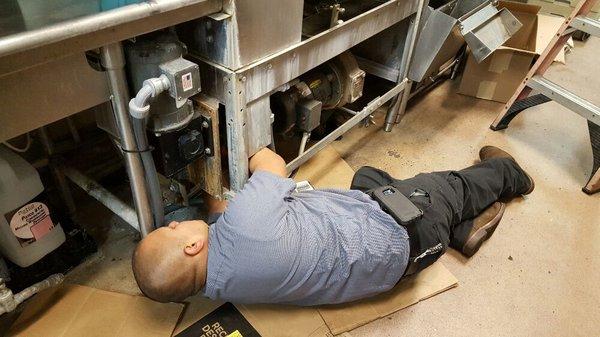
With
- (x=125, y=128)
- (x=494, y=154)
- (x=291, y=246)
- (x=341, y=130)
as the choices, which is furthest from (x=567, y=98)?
(x=125, y=128)

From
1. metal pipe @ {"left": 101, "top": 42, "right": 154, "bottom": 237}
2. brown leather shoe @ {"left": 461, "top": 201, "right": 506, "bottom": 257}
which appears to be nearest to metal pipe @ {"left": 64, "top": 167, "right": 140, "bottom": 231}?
metal pipe @ {"left": 101, "top": 42, "right": 154, "bottom": 237}

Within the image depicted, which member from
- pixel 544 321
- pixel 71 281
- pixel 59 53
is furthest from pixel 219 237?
pixel 544 321

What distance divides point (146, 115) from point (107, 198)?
1.66 feet

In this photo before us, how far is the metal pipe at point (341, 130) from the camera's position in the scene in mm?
1343

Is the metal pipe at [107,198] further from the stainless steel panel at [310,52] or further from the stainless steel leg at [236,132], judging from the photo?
the stainless steel panel at [310,52]

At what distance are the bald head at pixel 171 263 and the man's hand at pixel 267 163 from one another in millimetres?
276

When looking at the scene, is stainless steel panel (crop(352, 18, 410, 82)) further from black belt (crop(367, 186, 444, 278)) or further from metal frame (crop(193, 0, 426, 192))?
black belt (crop(367, 186, 444, 278))

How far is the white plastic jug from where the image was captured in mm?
1011

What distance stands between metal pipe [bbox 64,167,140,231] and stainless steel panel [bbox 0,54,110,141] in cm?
46

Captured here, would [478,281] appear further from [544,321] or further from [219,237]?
[219,237]

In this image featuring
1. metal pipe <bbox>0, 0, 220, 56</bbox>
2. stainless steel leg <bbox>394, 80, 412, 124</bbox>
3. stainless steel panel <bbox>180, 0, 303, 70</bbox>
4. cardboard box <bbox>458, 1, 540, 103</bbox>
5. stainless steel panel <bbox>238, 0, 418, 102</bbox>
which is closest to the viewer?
metal pipe <bbox>0, 0, 220, 56</bbox>

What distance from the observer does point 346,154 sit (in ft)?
6.06

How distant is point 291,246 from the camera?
37.2 inches

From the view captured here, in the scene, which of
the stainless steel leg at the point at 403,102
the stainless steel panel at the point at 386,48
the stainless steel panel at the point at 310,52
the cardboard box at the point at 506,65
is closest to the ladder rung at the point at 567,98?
the cardboard box at the point at 506,65
